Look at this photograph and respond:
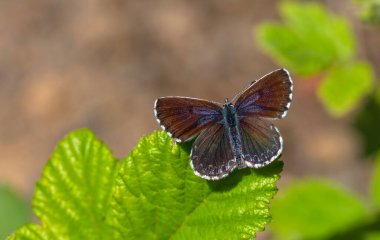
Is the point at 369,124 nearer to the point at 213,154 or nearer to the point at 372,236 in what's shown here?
the point at 372,236

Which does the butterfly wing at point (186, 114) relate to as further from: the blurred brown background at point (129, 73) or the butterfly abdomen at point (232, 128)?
the blurred brown background at point (129, 73)

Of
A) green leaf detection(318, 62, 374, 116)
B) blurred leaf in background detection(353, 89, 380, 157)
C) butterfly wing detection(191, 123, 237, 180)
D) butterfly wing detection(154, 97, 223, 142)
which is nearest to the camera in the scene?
butterfly wing detection(191, 123, 237, 180)

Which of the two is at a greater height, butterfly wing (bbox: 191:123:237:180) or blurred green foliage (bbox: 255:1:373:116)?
blurred green foliage (bbox: 255:1:373:116)

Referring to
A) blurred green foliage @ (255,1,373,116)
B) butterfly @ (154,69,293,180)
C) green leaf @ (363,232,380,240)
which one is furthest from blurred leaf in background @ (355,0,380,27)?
green leaf @ (363,232,380,240)

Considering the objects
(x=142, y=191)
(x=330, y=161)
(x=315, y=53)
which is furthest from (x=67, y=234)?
(x=330, y=161)

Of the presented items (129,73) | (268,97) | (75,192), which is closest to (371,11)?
(268,97)

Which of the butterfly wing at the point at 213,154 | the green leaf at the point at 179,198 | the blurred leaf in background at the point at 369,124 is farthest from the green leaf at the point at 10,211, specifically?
the blurred leaf in background at the point at 369,124

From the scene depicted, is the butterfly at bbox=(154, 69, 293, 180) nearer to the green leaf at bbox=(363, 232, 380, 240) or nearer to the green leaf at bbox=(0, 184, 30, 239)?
the green leaf at bbox=(0, 184, 30, 239)
